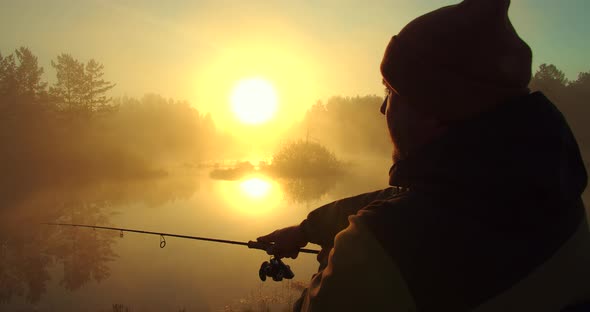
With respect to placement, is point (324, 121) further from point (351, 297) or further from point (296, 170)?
point (351, 297)

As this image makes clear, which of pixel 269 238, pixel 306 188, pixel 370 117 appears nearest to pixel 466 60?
pixel 269 238

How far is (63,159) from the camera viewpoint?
34.2 meters

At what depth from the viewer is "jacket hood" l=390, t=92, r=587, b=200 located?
104 cm

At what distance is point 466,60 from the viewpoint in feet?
4.16

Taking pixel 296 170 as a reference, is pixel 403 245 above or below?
below

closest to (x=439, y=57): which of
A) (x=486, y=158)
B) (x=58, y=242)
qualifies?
(x=486, y=158)

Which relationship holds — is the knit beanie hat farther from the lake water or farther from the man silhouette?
the lake water

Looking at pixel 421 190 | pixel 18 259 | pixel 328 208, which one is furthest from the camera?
pixel 18 259

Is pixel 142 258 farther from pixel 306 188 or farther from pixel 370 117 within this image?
pixel 370 117

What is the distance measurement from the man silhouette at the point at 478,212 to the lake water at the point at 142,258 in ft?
24.9

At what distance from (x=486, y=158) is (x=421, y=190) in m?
0.22

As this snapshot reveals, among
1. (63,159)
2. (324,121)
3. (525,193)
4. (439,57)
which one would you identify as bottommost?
(525,193)

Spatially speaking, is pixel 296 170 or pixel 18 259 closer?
pixel 18 259

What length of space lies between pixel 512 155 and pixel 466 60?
0.40m
